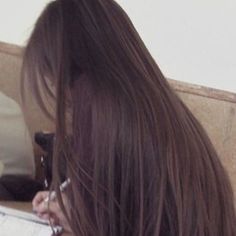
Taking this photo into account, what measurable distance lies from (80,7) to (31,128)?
0.74m

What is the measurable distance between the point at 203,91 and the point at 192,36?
15 cm

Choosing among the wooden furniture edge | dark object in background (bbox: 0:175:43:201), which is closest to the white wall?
the wooden furniture edge

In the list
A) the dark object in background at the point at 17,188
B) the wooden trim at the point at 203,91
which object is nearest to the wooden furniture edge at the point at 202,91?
the wooden trim at the point at 203,91

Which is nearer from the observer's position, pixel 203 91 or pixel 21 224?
pixel 21 224

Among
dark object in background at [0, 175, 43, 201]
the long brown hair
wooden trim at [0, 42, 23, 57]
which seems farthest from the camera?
wooden trim at [0, 42, 23, 57]

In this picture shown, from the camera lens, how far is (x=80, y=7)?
91cm

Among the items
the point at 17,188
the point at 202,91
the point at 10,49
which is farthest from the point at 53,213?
the point at 10,49

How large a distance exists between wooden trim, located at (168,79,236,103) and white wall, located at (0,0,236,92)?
0.02 metres

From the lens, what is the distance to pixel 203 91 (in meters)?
1.50

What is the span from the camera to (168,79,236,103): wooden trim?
4.86 feet

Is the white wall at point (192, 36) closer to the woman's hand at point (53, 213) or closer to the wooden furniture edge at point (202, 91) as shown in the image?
the wooden furniture edge at point (202, 91)

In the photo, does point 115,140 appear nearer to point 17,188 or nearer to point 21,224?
point 21,224

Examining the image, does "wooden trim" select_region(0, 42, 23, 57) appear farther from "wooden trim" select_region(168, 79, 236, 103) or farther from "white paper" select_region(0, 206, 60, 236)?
"white paper" select_region(0, 206, 60, 236)

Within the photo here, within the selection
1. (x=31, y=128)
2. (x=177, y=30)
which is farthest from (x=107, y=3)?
(x=31, y=128)
